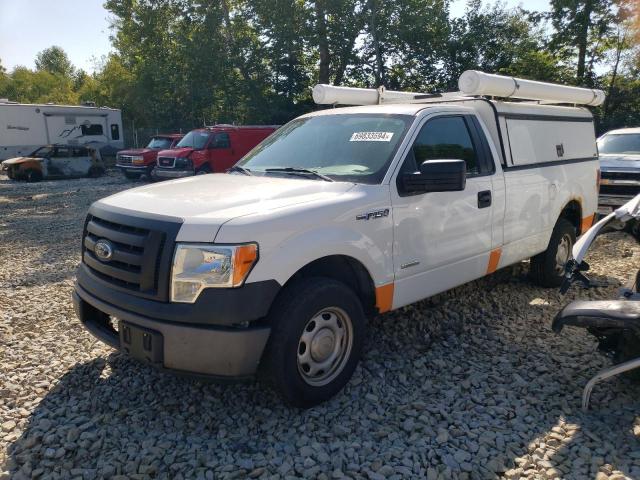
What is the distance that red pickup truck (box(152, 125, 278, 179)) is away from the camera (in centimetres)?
1588

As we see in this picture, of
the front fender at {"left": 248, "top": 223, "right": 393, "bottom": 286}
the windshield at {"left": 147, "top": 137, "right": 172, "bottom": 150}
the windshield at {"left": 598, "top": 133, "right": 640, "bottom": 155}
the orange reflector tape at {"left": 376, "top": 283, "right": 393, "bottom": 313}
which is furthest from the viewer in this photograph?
the windshield at {"left": 147, "top": 137, "right": 172, "bottom": 150}

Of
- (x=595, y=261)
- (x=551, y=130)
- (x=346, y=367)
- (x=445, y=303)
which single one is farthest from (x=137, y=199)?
(x=595, y=261)

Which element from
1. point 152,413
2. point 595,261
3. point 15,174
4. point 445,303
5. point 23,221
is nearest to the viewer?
point 152,413

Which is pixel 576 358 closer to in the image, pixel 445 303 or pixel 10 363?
pixel 445 303

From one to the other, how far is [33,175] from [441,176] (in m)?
20.3

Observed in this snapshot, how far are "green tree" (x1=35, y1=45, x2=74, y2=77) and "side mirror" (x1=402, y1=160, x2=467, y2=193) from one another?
92907mm

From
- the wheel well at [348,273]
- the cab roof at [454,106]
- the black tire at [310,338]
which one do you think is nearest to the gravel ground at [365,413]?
the black tire at [310,338]

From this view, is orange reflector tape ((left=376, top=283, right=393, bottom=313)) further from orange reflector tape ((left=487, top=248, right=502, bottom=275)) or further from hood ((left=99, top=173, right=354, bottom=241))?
orange reflector tape ((left=487, top=248, right=502, bottom=275))

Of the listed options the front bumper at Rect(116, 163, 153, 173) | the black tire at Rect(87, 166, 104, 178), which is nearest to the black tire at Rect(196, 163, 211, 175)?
the front bumper at Rect(116, 163, 153, 173)

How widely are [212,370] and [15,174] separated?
20.2 metres

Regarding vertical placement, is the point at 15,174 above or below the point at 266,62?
below

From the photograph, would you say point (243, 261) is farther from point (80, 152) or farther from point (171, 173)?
point (80, 152)

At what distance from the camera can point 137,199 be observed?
3.34 metres

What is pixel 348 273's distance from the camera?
346 centimetres
